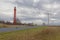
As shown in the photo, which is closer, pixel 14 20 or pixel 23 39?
pixel 23 39

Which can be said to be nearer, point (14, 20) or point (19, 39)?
point (19, 39)

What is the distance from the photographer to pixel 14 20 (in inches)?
3942

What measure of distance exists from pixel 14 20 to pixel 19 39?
7718 centimetres

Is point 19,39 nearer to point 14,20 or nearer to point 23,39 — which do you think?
point 23,39

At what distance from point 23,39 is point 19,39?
65cm

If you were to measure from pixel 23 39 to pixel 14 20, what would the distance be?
3045 inches

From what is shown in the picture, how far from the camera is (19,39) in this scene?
23500 mm

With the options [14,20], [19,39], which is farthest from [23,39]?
[14,20]

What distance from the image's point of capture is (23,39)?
23.4m
